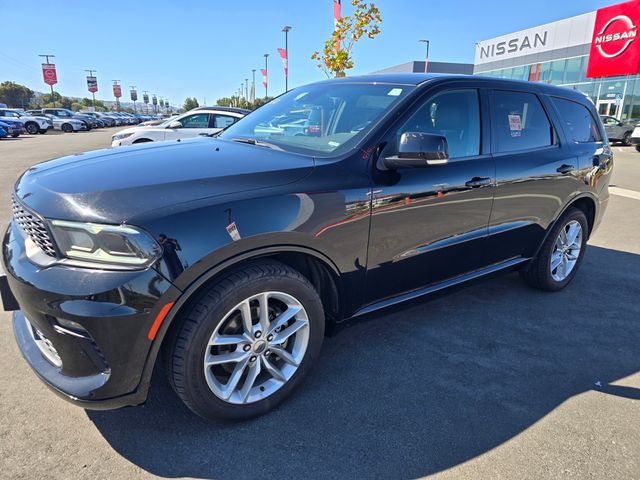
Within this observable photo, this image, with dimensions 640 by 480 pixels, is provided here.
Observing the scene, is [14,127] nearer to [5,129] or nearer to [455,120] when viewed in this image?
[5,129]

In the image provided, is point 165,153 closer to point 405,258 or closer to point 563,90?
point 405,258

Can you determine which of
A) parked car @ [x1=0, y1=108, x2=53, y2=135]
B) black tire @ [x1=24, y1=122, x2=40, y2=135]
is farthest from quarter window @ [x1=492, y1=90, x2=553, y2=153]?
black tire @ [x1=24, y1=122, x2=40, y2=135]

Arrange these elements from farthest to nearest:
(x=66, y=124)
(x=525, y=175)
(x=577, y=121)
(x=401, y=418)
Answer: (x=66, y=124) → (x=577, y=121) → (x=525, y=175) → (x=401, y=418)

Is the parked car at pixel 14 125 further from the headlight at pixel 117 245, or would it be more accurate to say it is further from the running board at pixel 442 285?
the running board at pixel 442 285

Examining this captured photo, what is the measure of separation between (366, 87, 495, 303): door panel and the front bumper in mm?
1269

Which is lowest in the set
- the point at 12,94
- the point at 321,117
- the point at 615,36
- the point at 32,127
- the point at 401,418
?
the point at 401,418

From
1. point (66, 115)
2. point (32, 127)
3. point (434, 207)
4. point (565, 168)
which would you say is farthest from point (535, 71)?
point (434, 207)

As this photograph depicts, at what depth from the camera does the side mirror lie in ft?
8.08

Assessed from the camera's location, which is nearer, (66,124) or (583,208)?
(583,208)

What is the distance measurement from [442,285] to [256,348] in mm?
1473

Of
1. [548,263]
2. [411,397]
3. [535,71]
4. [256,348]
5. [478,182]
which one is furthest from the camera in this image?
[535,71]

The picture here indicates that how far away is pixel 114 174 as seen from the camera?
7.25 feet

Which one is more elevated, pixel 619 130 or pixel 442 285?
pixel 619 130

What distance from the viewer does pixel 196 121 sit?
1123 cm
